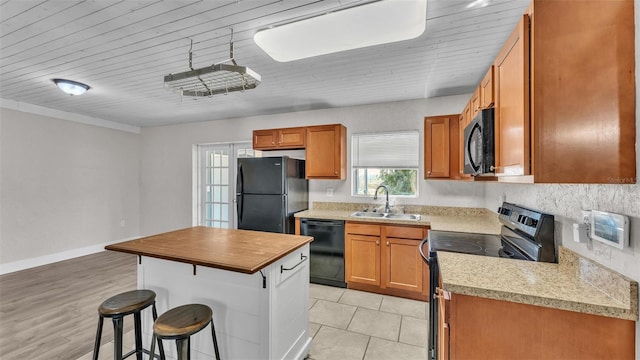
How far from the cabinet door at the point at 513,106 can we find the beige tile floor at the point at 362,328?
163cm

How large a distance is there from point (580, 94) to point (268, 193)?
10.0 feet

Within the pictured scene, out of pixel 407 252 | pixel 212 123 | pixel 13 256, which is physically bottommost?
pixel 13 256

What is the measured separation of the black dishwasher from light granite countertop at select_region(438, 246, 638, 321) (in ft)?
6.04

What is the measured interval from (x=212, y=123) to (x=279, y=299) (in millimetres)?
4036

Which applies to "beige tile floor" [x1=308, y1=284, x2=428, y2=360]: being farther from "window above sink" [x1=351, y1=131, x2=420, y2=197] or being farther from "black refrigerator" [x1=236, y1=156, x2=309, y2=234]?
"window above sink" [x1=351, y1=131, x2=420, y2=197]

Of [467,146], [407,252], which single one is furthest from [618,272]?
[407,252]

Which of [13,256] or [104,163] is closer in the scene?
[13,256]

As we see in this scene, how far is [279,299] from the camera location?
65.7 inches

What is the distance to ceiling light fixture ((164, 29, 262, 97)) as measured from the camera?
5.17 feet

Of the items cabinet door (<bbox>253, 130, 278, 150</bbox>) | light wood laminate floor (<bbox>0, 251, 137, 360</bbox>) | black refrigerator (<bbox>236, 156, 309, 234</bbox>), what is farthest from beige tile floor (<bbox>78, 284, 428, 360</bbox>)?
cabinet door (<bbox>253, 130, 278, 150</bbox>)

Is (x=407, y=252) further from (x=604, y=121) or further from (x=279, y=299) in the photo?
(x=604, y=121)

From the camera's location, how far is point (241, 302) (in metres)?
1.64

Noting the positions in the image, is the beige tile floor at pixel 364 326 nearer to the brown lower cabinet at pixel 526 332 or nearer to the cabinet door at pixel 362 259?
the cabinet door at pixel 362 259

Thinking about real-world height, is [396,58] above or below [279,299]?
above
